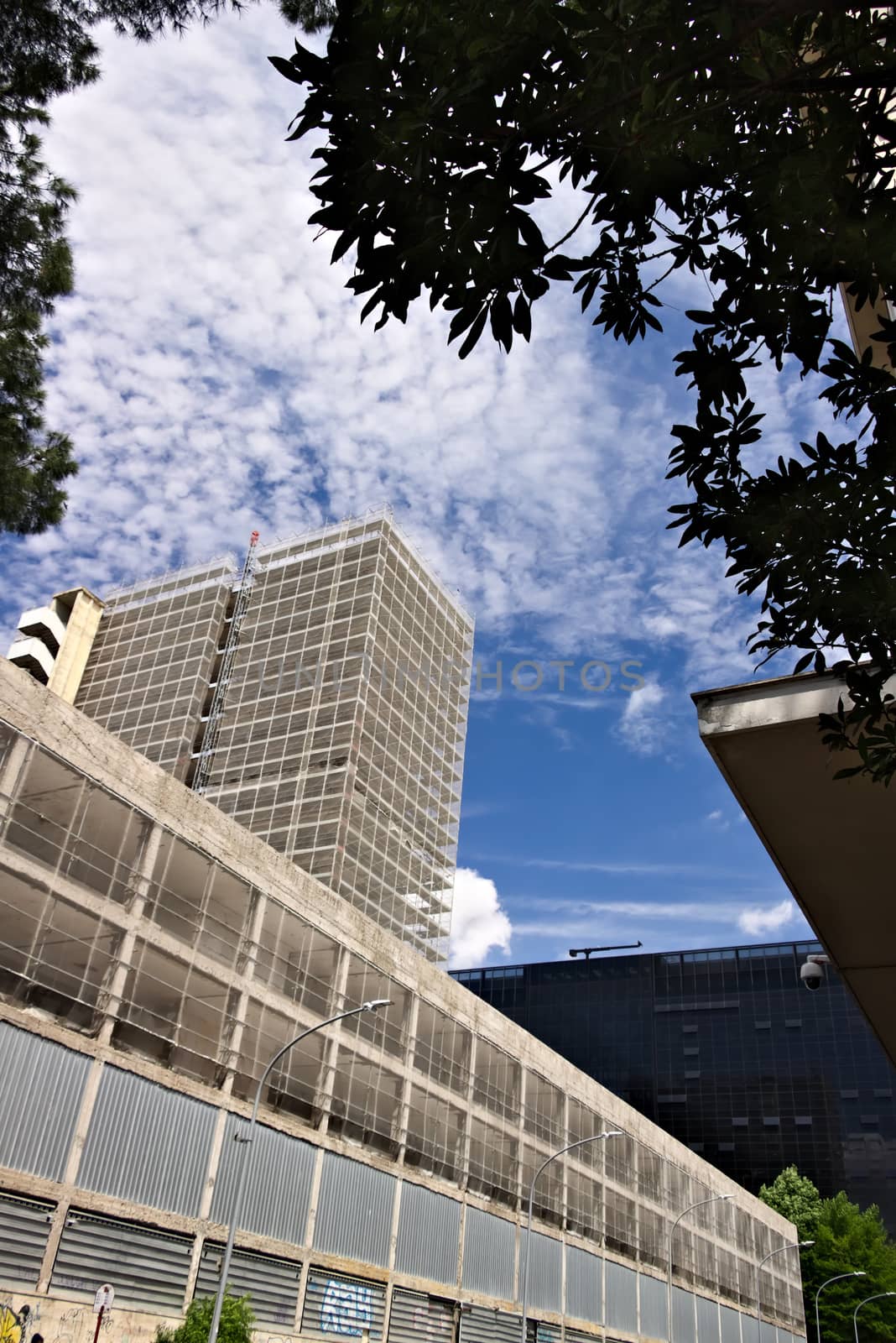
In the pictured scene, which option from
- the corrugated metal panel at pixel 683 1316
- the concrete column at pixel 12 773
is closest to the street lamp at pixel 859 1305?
the corrugated metal panel at pixel 683 1316

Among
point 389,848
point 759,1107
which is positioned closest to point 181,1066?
point 389,848

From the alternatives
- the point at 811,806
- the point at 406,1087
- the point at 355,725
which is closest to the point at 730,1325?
the point at 406,1087

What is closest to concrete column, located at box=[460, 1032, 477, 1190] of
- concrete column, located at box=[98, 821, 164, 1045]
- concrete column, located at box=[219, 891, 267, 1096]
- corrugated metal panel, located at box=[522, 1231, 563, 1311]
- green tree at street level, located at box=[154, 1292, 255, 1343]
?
corrugated metal panel, located at box=[522, 1231, 563, 1311]

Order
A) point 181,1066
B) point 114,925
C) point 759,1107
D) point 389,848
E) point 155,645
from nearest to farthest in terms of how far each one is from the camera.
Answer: point 114,925 < point 181,1066 < point 389,848 < point 155,645 < point 759,1107

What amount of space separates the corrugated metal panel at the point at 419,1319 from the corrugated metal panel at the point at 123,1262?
9.18 meters

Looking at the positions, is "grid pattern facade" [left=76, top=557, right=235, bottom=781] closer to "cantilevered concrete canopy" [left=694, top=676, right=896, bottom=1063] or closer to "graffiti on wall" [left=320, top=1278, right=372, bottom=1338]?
"graffiti on wall" [left=320, top=1278, right=372, bottom=1338]

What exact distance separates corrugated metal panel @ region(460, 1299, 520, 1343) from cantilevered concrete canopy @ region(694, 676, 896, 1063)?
3212 centimetres

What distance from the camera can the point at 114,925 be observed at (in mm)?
23703

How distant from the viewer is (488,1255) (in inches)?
1378

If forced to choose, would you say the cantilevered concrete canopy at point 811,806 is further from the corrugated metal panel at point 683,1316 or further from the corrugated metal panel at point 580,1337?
the corrugated metal panel at point 683,1316

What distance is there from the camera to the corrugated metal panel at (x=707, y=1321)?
5147 centimetres

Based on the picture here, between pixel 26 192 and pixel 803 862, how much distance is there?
855 centimetres

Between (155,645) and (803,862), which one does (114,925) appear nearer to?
(803,862)

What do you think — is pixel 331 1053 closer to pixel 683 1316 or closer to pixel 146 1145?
pixel 146 1145
